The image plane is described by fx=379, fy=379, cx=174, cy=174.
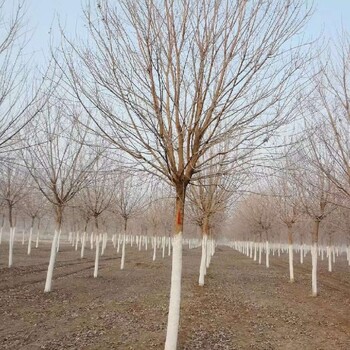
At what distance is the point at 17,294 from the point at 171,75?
992 cm

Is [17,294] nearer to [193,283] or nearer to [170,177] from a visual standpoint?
[193,283]

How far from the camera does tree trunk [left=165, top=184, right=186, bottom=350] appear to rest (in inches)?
237

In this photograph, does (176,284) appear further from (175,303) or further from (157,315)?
(157,315)

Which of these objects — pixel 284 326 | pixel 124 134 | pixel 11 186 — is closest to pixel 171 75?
pixel 124 134

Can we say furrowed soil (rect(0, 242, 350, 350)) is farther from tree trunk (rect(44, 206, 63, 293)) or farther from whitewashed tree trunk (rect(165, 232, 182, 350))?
whitewashed tree trunk (rect(165, 232, 182, 350))

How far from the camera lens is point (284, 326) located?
9805 millimetres

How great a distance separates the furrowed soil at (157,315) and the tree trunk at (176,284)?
1.66m

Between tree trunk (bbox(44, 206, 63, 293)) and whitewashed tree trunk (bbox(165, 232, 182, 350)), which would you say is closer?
whitewashed tree trunk (bbox(165, 232, 182, 350))

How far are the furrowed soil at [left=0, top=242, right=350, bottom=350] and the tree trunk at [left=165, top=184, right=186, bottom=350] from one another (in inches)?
65.4

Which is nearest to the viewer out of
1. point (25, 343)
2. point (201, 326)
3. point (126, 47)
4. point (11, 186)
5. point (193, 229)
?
point (126, 47)

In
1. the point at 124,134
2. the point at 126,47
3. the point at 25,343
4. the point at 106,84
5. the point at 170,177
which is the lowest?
the point at 25,343

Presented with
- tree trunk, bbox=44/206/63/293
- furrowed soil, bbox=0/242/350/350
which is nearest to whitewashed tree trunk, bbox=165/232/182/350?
furrowed soil, bbox=0/242/350/350

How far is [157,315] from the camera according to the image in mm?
10258

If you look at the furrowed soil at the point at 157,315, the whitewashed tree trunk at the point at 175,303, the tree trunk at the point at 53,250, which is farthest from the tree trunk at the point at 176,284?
the tree trunk at the point at 53,250
